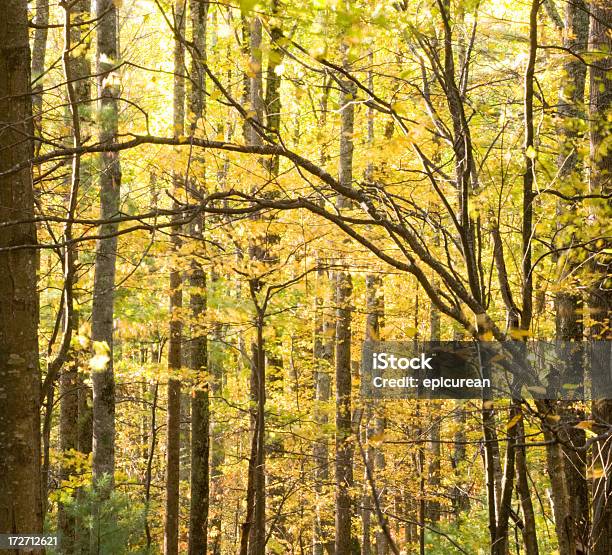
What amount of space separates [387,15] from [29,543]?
315 centimetres

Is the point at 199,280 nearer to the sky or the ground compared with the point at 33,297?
nearer to the sky

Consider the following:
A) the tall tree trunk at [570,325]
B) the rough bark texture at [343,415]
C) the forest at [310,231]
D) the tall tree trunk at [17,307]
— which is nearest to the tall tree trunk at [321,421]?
the forest at [310,231]

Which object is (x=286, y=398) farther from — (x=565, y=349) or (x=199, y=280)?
(x=565, y=349)

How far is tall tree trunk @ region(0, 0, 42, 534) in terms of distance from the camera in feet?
9.14

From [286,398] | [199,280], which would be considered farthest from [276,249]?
[286,398]

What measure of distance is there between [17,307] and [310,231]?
3.81 metres

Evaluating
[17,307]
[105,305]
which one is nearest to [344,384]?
[105,305]

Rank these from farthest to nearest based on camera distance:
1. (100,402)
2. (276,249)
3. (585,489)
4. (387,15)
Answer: (276,249)
(100,402)
(585,489)
(387,15)

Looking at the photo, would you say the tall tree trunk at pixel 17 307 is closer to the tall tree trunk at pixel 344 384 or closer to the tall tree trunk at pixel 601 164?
the tall tree trunk at pixel 601 164

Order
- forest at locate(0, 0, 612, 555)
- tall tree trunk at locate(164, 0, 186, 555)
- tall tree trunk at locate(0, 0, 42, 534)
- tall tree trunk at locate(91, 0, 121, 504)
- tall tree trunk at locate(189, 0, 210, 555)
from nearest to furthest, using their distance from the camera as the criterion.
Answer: tall tree trunk at locate(0, 0, 42, 534), forest at locate(0, 0, 612, 555), tall tree trunk at locate(91, 0, 121, 504), tall tree trunk at locate(189, 0, 210, 555), tall tree trunk at locate(164, 0, 186, 555)

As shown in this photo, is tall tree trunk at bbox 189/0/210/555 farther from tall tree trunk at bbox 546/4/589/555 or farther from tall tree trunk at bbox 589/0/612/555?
tall tree trunk at bbox 589/0/612/555

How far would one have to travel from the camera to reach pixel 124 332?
8.98m

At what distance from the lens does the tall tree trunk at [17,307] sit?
9.14ft

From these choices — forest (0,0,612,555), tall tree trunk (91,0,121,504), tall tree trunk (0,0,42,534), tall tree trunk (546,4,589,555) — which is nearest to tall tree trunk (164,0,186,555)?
forest (0,0,612,555)
